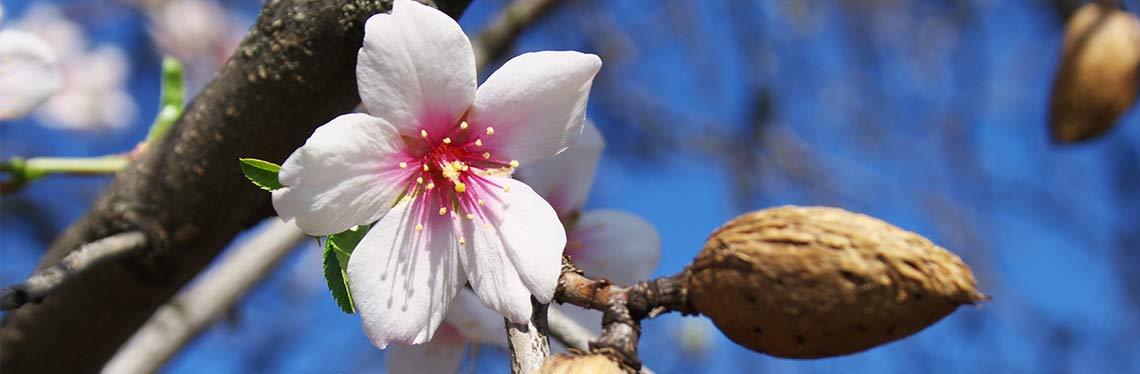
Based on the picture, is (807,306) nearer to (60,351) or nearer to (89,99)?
(60,351)

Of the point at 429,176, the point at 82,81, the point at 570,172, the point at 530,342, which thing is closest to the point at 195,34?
the point at 82,81

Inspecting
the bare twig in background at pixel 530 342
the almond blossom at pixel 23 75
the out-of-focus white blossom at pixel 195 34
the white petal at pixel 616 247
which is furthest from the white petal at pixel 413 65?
the out-of-focus white blossom at pixel 195 34

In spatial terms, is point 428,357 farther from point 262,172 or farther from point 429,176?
point 262,172

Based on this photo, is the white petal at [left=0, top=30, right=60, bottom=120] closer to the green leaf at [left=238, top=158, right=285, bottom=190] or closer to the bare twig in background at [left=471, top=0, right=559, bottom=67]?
the green leaf at [left=238, top=158, right=285, bottom=190]

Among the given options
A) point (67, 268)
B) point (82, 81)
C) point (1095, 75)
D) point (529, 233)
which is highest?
point (1095, 75)

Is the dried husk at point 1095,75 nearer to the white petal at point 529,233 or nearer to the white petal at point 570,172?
the white petal at point 570,172

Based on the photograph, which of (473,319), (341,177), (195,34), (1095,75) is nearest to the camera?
(341,177)

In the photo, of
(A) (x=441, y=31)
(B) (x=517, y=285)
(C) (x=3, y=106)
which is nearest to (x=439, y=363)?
(B) (x=517, y=285)
